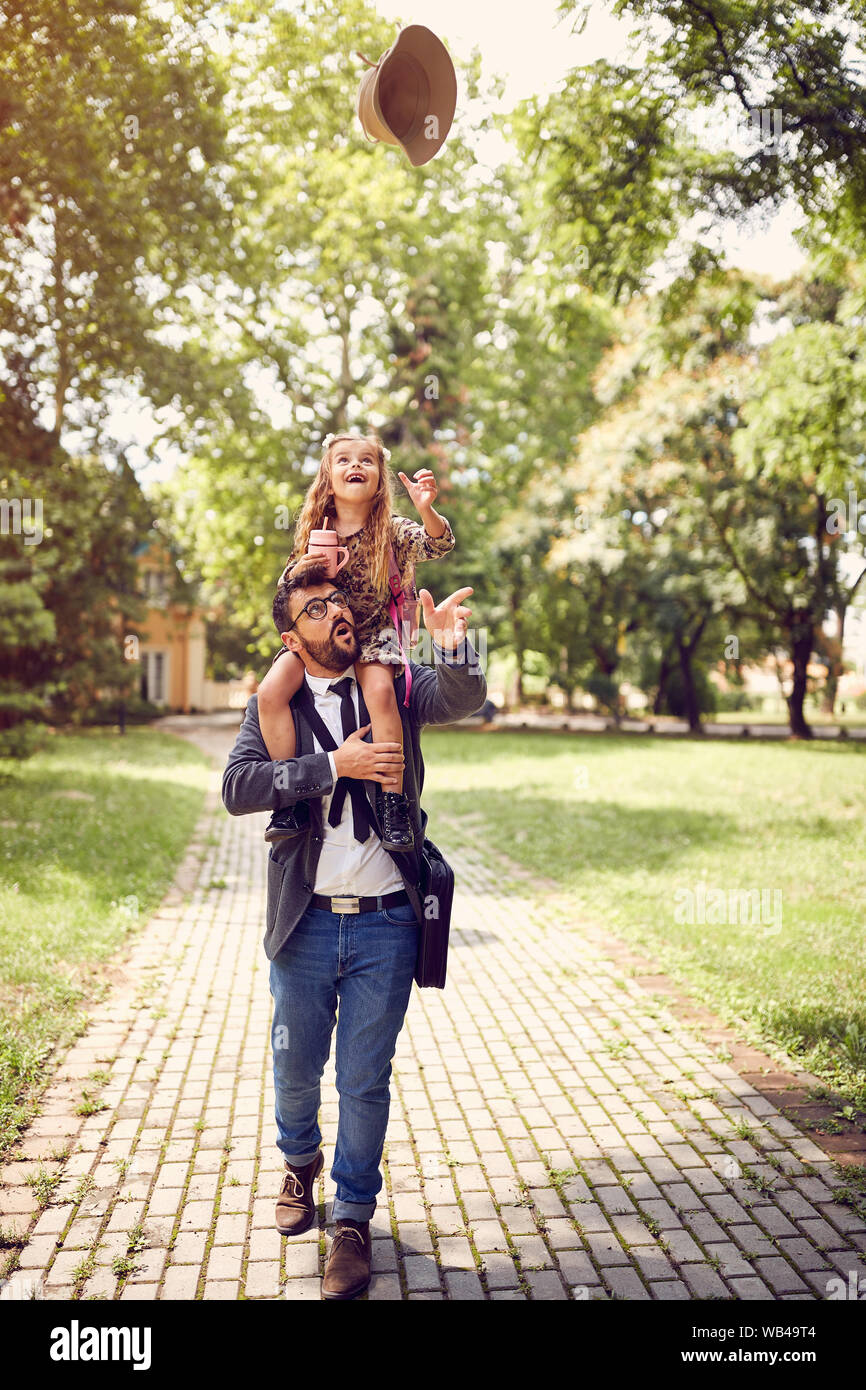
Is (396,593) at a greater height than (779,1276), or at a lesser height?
greater

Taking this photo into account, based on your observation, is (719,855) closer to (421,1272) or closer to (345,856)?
(421,1272)

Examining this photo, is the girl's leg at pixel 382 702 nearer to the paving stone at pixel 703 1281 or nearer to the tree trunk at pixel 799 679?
the paving stone at pixel 703 1281

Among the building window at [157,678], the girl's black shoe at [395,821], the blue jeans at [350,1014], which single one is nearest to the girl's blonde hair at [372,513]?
the girl's black shoe at [395,821]

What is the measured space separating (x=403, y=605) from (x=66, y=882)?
248 inches

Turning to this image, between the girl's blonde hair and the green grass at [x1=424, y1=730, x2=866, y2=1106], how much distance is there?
138 inches

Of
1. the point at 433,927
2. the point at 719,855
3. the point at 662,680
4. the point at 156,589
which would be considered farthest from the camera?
the point at 662,680

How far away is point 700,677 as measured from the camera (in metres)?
39.8

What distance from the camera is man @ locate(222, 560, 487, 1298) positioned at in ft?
10.0

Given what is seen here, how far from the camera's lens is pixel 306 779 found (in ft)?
9.59

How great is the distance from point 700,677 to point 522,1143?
37001 mm

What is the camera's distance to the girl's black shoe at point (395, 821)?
9.84 feet

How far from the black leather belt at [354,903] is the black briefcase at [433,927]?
4.3 inches

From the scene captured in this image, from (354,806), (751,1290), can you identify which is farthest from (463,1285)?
(354,806)

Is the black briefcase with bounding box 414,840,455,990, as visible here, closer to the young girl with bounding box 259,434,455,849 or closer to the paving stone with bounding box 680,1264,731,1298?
the young girl with bounding box 259,434,455,849
